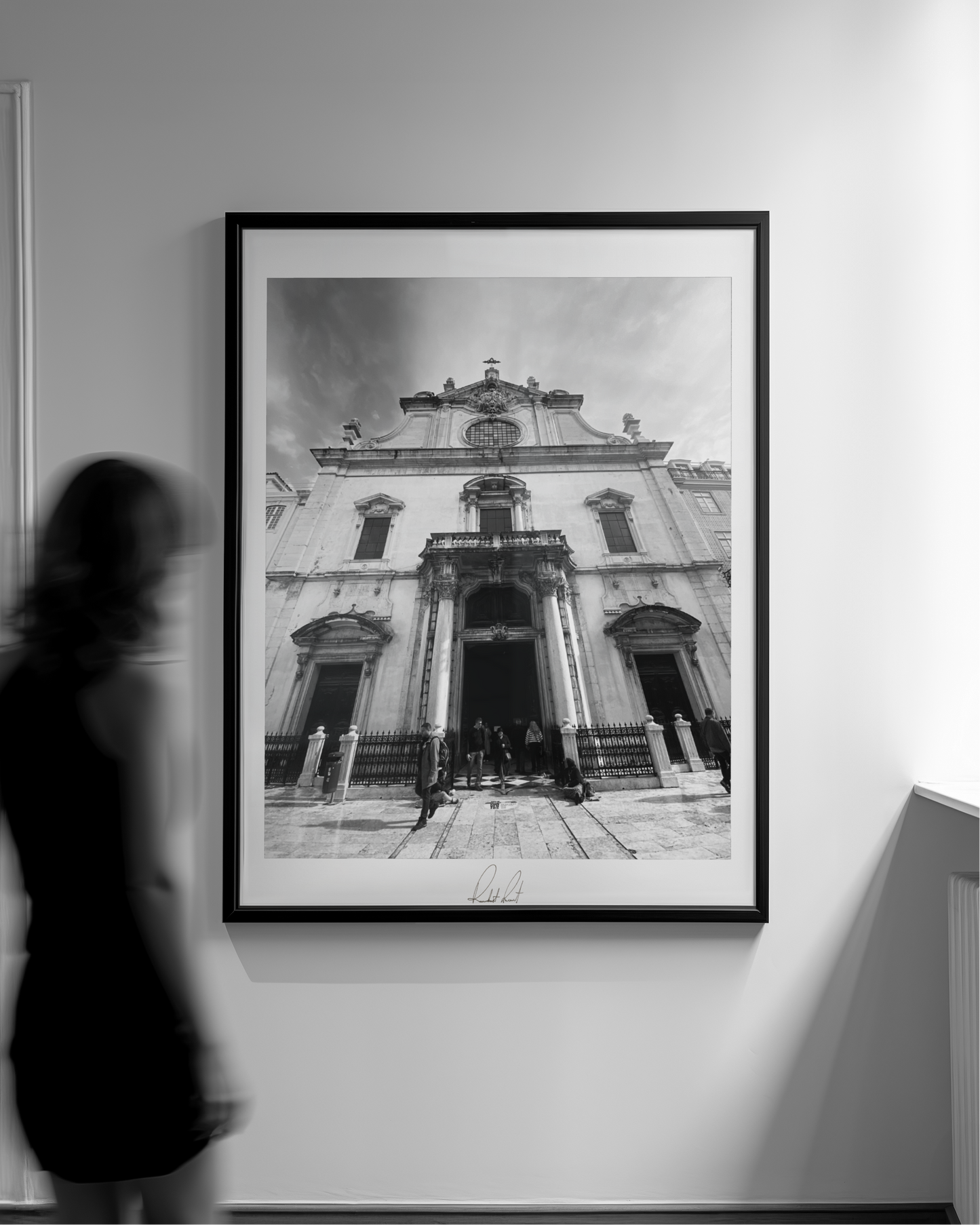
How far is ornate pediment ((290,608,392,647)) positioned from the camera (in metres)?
1.71

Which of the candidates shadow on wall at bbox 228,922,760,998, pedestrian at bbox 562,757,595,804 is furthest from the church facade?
shadow on wall at bbox 228,922,760,998

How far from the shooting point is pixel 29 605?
0.94m

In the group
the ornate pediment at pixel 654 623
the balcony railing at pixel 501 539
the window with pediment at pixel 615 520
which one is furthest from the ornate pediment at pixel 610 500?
the ornate pediment at pixel 654 623

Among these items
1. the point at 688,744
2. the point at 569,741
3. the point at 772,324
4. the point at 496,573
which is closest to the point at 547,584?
the point at 496,573

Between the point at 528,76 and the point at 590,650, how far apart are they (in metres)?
1.20

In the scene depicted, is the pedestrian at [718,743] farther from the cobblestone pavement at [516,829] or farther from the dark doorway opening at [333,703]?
the dark doorway opening at [333,703]

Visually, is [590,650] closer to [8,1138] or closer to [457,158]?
[457,158]

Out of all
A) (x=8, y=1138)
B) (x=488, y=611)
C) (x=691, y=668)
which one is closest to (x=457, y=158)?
(x=488, y=611)

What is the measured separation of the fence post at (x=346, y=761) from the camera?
66.6 inches

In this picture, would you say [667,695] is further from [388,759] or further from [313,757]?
[313,757]

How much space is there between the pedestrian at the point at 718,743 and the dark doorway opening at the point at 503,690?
344 millimetres

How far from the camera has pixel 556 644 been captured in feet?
5.62

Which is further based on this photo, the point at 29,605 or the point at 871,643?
the point at 871,643
